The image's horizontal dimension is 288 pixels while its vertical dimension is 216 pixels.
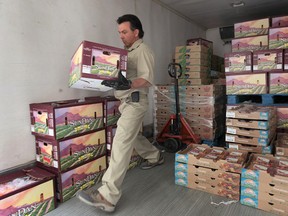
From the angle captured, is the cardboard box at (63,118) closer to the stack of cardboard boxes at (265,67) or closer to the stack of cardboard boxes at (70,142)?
the stack of cardboard boxes at (70,142)

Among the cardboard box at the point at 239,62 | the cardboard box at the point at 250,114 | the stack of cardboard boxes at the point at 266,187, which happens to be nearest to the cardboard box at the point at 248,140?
the cardboard box at the point at 250,114

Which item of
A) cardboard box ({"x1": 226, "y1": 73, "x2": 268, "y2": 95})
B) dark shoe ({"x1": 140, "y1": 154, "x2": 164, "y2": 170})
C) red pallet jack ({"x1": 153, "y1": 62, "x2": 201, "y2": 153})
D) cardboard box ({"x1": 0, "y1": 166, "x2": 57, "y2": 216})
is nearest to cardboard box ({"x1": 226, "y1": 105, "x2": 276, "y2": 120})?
cardboard box ({"x1": 226, "y1": 73, "x2": 268, "y2": 95})

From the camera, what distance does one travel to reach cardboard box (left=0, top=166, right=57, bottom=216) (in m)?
1.70

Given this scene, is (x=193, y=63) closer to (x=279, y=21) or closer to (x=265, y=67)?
(x=265, y=67)

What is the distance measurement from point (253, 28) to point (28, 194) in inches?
148

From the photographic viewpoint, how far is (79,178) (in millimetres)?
2277

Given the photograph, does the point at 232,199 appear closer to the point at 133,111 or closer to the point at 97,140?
the point at 133,111

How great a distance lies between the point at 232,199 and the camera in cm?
211

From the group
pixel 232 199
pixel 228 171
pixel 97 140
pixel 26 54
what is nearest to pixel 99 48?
pixel 26 54

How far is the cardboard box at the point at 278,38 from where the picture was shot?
314 centimetres

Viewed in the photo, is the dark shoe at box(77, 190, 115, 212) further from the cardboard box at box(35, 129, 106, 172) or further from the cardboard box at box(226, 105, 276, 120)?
the cardboard box at box(226, 105, 276, 120)

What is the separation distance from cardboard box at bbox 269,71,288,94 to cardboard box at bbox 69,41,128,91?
223cm

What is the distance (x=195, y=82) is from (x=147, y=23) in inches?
52.4

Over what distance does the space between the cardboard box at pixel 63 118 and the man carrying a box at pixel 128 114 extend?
0.37 meters
